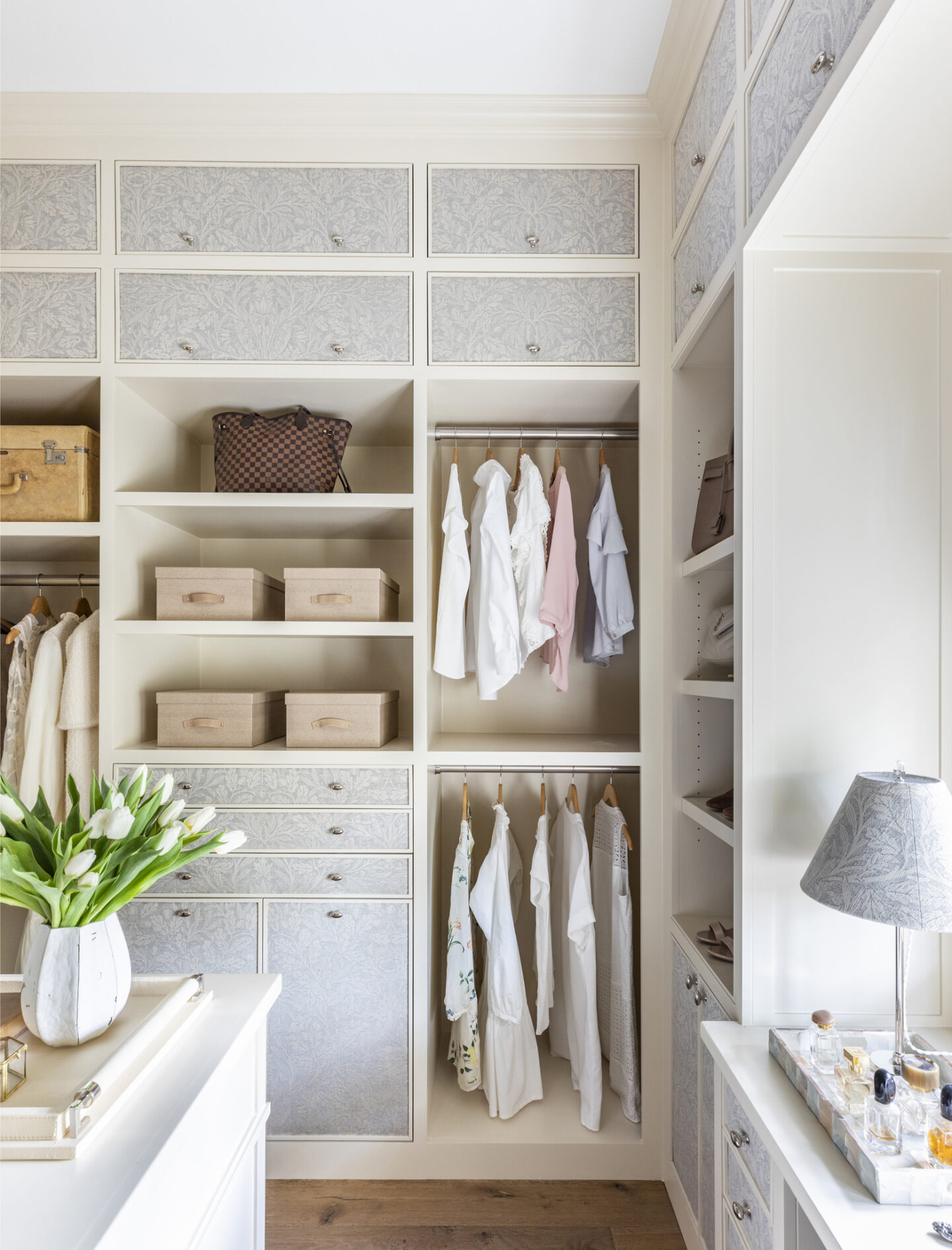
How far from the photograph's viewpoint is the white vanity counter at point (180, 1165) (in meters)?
0.79

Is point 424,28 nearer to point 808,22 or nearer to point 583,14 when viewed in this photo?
point 583,14

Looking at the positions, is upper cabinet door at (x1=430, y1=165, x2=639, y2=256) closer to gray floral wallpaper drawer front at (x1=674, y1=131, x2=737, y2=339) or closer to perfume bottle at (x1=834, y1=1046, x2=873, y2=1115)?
gray floral wallpaper drawer front at (x1=674, y1=131, x2=737, y2=339)

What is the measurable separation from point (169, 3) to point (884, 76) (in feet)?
4.92

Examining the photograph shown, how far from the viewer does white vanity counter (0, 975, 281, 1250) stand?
0.79 meters

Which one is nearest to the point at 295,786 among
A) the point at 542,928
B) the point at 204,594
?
the point at 204,594

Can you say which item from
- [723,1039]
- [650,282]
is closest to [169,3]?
[650,282]

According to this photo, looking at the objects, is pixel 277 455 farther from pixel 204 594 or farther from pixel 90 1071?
pixel 90 1071

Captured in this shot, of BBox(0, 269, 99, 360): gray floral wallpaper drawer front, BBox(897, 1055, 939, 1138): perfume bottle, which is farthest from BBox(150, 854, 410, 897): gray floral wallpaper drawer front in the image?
BBox(0, 269, 99, 360): gray floral wallpaper drawer front

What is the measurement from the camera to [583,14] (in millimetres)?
1697

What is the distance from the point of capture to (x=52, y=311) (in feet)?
6.66

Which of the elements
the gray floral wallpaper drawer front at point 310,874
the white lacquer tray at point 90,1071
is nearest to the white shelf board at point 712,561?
the gray floral wallpaper drawer front at point 310,874

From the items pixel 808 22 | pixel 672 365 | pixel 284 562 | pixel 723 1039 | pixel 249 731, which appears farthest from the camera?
pixel 284 562

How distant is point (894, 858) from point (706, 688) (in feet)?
2.02

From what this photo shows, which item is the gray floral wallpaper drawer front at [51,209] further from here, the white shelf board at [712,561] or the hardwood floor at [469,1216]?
the hardwood floor at [469,1216]
